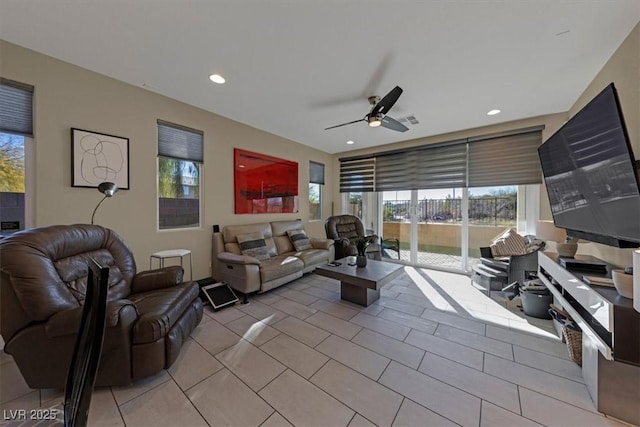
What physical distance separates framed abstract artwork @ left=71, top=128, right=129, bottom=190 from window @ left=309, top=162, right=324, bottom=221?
11.3ft

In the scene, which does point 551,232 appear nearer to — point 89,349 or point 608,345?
point 608,345

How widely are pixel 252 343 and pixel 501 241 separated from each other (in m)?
3.58

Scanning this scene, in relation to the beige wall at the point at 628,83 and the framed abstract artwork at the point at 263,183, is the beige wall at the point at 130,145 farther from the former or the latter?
the beige wall at the point at 628,83

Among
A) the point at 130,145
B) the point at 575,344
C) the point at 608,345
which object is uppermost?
the point at 130,145

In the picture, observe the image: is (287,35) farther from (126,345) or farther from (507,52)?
(126,345)

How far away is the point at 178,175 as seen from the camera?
10.6 feet

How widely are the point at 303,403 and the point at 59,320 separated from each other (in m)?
1.59

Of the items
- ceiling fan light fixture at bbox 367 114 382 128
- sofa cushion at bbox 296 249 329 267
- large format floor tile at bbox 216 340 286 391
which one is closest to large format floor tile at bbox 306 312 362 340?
large format floor tile at bbox 216 340 286 391

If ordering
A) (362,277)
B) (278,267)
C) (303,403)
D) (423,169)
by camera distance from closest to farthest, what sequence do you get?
1. (303,403)
2. (362,277)
3. (278,267)
4. (423,169)

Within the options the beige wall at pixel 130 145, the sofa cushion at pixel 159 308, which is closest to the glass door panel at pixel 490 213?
the beige wall at pixel 130 145

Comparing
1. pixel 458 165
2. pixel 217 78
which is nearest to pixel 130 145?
pixel 217 78

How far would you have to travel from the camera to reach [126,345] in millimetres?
1536

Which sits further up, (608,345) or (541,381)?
(608,345)

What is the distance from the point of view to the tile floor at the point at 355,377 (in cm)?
140
